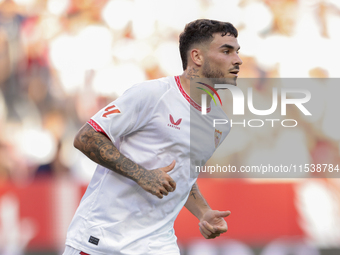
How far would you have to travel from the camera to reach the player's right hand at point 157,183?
228cm

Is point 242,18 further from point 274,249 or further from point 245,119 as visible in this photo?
point 274,249

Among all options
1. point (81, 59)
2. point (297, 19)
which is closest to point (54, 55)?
point (81, 59)

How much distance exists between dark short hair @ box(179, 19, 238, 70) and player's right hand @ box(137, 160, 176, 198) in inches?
39.6

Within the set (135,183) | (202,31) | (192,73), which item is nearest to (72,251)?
(135,183)

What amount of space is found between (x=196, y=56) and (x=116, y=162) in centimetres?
104

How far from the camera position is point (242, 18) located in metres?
7.14

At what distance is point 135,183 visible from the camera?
2496 millimetres

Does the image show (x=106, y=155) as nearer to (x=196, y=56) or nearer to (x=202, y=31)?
Answer: (x=196, y=56)

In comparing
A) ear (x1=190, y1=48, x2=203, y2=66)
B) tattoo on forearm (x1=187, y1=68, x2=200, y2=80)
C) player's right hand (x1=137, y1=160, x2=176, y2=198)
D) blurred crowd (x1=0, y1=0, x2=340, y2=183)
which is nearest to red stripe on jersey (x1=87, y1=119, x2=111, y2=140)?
player's right hand (x1=137, y1=160, x2=176, y2=198)

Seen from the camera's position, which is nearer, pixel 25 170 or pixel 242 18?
pixel 25 170

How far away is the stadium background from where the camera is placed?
5914 mm

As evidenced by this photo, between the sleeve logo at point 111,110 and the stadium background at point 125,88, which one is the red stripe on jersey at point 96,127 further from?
the stadium background at point 125,88

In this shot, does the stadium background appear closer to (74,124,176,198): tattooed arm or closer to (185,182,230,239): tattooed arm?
(185,182,230,239): tattooed arm

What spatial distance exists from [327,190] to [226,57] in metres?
3.94
